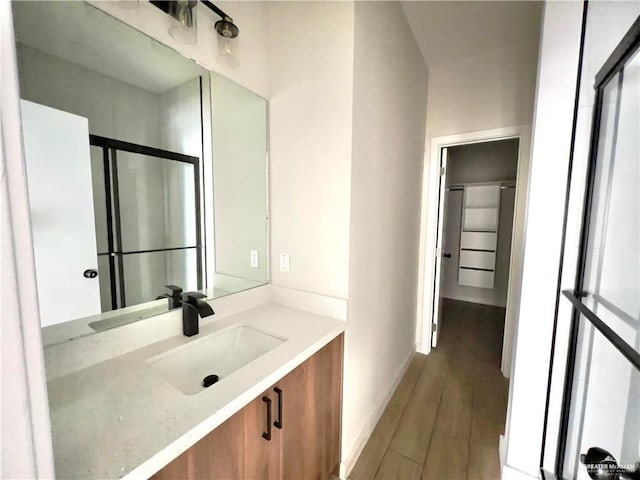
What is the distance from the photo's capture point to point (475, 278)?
13.2ft

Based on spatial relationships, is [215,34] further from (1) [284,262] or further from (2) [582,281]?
(2) [582,281]

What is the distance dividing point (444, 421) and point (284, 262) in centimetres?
158

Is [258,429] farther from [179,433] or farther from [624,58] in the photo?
[624,58]

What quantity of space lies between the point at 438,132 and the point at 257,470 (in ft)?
9.02

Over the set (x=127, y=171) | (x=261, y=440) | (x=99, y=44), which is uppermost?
(x=99, y=44)

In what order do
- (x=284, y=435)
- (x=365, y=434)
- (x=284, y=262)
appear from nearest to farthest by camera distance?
1. (x=284, y=435)
2. (x=284, y=262)
3. (x=365, y=434)

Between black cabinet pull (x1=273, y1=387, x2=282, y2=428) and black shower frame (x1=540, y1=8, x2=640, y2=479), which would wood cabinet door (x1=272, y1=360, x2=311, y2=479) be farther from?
black shower frame (x1=540, y1=8, x2=640, y2=479)

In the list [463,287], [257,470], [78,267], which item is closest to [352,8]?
[78,267]

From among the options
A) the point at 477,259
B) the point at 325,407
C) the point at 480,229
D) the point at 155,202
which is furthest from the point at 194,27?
the point at 477,259

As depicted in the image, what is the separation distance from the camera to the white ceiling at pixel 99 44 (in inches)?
32.9

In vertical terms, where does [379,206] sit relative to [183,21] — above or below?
below

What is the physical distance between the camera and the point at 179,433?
24.8 inches

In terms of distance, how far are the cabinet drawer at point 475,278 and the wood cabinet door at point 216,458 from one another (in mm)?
4139

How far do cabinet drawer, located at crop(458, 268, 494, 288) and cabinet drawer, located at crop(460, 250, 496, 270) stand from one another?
0.09 meters
